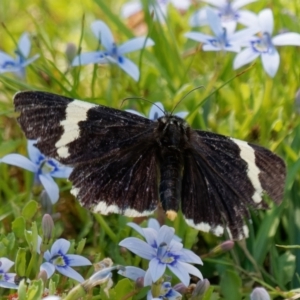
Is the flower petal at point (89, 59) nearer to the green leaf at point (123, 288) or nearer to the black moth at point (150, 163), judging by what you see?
the black moth at point (150, 163)

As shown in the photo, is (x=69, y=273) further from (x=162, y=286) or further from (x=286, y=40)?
(x=286, y=40)

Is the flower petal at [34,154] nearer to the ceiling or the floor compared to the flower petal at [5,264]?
nearer to the ceiling

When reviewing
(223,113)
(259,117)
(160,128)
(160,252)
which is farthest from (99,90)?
(160,252)

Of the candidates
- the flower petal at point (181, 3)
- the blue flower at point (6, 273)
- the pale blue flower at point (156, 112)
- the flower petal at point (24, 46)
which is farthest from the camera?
the flower petal at point (181, 3)

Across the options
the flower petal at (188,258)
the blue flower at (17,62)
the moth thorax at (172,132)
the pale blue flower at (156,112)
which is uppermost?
the blue flower at (17,62)

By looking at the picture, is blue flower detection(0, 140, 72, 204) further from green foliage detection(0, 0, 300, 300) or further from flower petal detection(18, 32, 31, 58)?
flower petal detection(18, 32, 31, 58)

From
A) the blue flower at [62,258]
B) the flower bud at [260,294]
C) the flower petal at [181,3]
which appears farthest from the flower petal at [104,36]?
the flower bud at [260,294]
